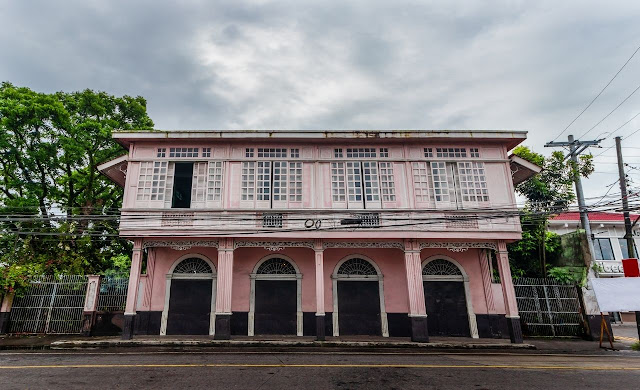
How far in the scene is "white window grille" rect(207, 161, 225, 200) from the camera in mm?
13398

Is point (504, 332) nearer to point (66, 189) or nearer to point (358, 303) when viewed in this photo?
point (358, 303)

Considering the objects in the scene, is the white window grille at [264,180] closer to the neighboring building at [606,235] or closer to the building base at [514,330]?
the building base at [514,330]

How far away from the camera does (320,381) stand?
270 inches

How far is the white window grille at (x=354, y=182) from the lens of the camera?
1352 centimetres

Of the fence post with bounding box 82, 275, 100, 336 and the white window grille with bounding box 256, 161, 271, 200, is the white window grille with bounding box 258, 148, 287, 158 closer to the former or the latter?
the white window grille with bounding box 256, 161, 271, 200

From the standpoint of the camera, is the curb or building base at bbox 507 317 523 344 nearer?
the curb

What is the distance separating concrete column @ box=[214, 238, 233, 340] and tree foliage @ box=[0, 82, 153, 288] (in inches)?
232

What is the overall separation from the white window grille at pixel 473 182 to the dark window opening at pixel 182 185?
11013mm

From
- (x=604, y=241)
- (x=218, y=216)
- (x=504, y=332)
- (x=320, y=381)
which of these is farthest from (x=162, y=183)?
(x=604, y=241)

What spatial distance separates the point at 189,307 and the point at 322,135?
8.88 metres

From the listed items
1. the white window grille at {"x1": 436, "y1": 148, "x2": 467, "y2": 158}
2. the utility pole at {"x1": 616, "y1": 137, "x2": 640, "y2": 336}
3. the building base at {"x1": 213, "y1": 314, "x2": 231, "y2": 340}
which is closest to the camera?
the building base at {"x1": 213, "y1": 314, "x2": 231, "y2": 340}

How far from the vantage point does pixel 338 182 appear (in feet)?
45.0

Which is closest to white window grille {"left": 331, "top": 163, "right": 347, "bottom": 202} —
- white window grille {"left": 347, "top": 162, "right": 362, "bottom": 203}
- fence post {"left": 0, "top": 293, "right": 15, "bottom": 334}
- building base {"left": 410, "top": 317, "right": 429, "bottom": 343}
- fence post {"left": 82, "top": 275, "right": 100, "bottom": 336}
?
white window grille {"left": 347, "top": 162, "right": 362, "bottom": 203}

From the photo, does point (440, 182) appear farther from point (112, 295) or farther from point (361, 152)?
point (112, 295)
